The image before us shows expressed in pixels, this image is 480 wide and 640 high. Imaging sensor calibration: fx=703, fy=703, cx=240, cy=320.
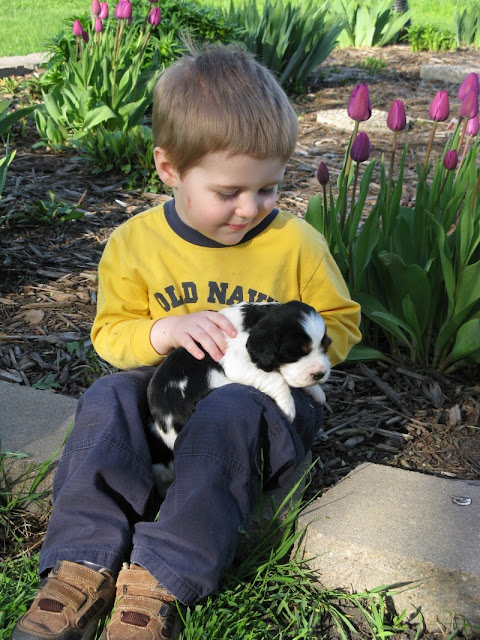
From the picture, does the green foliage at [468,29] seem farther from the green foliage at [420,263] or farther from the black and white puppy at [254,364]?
the black and white puppy at [254,364]

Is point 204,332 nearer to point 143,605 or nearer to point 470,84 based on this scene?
point 143,605

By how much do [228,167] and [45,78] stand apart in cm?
457

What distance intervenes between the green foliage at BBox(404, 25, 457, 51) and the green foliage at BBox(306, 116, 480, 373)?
8401 mm

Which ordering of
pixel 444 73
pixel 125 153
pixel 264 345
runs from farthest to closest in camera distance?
1. pixel 444 73
2. pixel 125 153
3. pixel 264 345

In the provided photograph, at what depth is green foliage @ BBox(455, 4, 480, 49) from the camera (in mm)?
10742

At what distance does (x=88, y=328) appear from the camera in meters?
3.42

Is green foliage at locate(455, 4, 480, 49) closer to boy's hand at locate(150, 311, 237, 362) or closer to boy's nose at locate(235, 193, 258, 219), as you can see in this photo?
boy's nose at locate(235, 193, 258, 219)

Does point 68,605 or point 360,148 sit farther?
point 360,148

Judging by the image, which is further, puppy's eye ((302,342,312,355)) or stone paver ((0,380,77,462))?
stone paver ((0,380,77,462))

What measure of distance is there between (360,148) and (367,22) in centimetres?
864

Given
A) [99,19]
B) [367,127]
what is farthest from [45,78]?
[367,127]

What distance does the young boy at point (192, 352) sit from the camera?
6.22 feet

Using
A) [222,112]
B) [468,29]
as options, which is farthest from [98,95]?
[468,29]

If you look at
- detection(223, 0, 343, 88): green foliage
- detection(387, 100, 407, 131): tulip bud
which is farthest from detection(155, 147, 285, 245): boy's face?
detection(223, 0, 343, 88): green foliage
